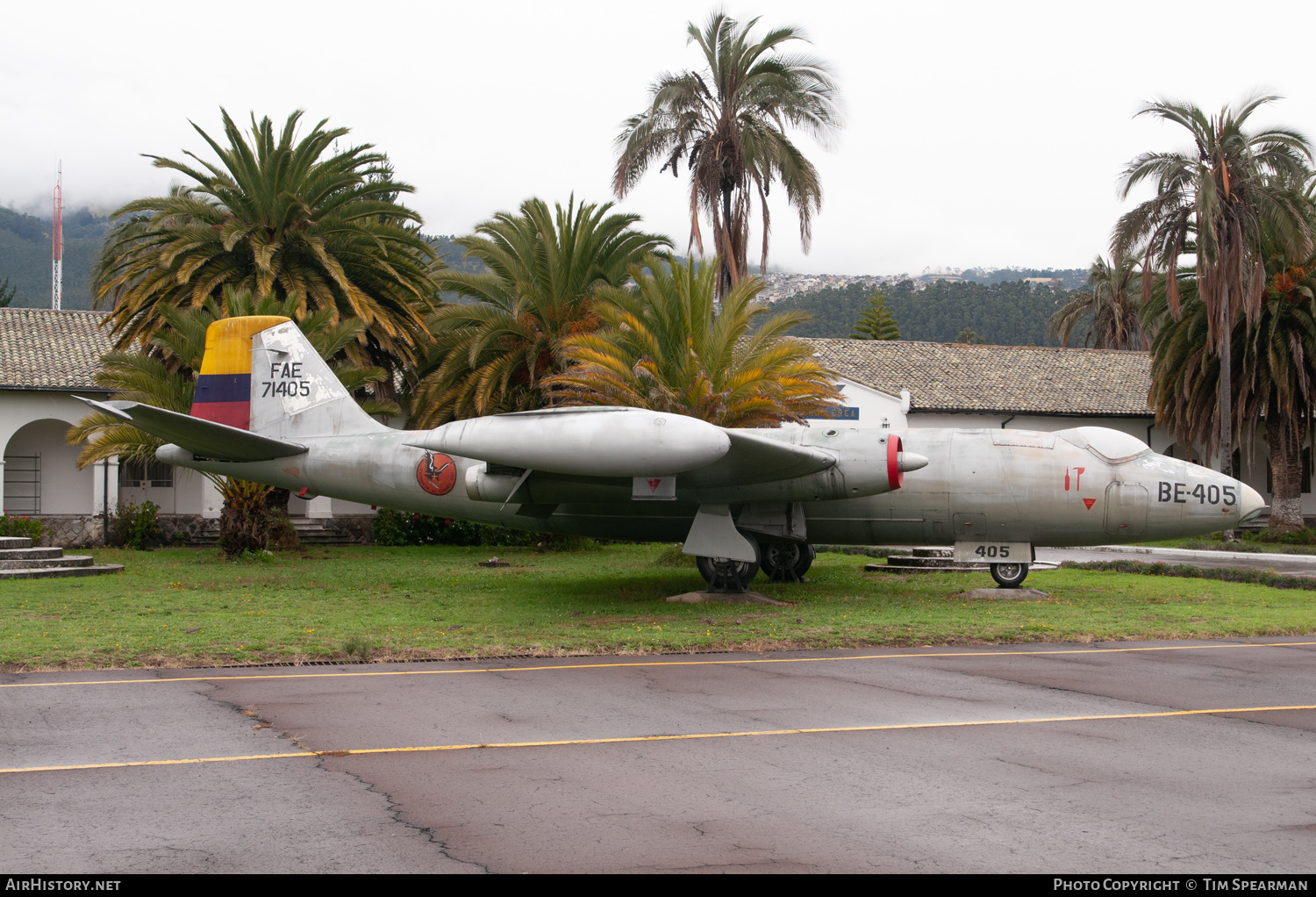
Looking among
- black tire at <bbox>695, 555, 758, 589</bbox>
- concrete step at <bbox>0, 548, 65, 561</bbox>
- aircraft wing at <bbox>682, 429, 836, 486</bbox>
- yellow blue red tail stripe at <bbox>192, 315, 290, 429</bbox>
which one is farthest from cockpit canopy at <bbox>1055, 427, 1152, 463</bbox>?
concrete step at <bbox>0, 548, 65, 561</bbox>

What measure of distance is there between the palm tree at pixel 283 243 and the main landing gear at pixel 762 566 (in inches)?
510

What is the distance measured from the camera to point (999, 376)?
42.6 meters

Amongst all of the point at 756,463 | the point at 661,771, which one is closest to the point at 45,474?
the point at 756,463

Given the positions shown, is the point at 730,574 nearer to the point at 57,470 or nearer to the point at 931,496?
the point at 931,496

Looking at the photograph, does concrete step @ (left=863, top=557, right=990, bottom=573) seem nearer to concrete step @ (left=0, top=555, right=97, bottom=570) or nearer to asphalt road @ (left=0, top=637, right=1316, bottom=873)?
asphalt road @ (left=0, top=637, right=1316, bottom=873)

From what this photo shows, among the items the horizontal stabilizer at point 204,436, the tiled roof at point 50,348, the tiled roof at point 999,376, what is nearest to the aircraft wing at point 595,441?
the horizontal stabilizer at point 204,436

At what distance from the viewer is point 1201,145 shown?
31969 mm

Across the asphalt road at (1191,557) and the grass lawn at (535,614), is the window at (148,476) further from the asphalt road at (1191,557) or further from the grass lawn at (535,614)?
the asphalt road at (1191,557)

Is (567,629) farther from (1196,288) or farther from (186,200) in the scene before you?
(1196,288)

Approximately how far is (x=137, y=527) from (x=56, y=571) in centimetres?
874

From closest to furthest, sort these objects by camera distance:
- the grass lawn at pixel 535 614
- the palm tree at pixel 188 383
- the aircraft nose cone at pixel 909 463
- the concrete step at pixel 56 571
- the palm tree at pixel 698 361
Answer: the grass lawn at pixel 535 614, the aircraft nose cone at pixel 909 463, the palm tree at pixel 698 361, the concrete step at pixel 56 571, the palm tree at pixel 188 383

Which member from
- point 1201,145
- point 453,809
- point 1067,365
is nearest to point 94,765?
point 453,809

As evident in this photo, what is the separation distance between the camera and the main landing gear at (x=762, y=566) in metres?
16.1

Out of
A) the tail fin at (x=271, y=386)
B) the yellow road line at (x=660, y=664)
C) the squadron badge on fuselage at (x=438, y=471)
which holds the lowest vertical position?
the yellow road line at (x=660, y=664)
